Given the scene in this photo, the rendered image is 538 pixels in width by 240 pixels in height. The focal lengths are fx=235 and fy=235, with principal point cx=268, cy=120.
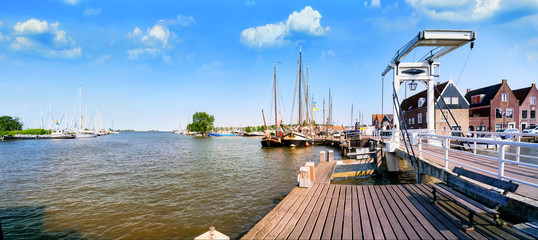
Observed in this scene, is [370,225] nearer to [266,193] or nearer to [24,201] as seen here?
[266,193]

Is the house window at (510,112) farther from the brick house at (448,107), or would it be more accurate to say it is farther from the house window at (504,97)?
the brick house at (448,107)

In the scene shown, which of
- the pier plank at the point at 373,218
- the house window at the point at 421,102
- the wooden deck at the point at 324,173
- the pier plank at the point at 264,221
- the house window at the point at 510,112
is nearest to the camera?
the pier plank at the point at 264,221

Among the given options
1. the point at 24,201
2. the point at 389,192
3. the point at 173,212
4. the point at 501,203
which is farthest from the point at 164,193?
the point at 501,203

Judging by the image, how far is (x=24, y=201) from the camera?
11484 millimetres

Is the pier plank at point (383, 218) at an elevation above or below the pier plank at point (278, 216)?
above

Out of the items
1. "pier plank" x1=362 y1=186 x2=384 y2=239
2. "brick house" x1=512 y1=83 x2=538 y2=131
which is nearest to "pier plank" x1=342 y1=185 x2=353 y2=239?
"pier plank" x1=362 y1=186 x2=384 y2=239

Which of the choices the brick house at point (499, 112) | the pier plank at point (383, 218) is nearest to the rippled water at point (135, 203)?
the pier plank at point (383, 218)

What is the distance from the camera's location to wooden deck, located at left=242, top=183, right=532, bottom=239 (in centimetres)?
432

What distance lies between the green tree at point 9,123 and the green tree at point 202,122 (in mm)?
74900

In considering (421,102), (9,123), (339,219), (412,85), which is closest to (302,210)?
(339,219)

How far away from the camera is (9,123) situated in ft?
331

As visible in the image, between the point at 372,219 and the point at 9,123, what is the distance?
14871 centimetres

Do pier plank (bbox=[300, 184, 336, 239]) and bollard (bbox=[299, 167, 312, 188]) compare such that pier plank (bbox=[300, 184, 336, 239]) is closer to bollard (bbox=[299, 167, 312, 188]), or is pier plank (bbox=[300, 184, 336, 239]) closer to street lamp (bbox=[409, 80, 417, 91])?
bollard (bbox=[299, 167, 312, 188])

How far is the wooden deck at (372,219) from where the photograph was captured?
4316 millimetres
